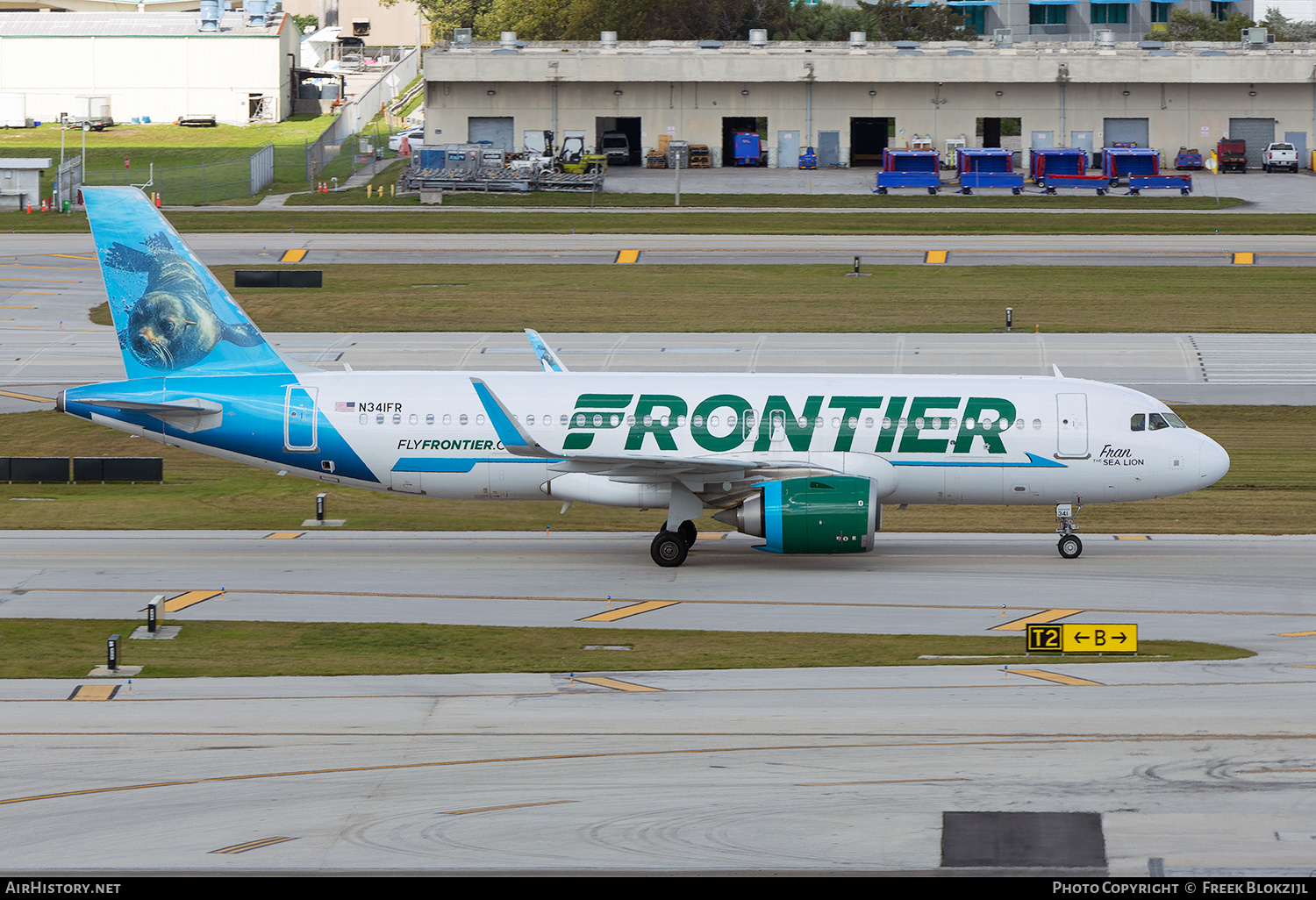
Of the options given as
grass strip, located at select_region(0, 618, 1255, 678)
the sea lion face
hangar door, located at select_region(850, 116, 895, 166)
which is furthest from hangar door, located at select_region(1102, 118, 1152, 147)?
grass strip, located at select_region(0, 618, 1255, 678)

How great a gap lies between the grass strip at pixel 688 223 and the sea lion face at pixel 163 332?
160 feet

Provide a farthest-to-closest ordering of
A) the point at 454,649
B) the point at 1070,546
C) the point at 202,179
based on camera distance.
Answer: the point at 202,179 < the point at 1070,546 < the point at 454,649

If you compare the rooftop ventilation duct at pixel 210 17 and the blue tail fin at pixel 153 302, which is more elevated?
the rooftop ventilation duct at pixel 210 17

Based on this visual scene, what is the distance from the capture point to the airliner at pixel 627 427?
35062 mm

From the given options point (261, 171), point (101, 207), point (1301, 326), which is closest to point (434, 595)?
point (101, 207)

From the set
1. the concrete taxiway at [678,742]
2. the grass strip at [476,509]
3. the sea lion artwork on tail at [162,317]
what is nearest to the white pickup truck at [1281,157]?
the grass strip at [476,509]

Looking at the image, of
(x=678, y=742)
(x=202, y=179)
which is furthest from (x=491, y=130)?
(x=678, y=742)

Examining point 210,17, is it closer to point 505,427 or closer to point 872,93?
point 872,93

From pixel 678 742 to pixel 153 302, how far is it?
19693 millimetres

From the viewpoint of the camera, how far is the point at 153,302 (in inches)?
1425

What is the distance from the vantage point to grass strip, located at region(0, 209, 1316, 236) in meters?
85.3

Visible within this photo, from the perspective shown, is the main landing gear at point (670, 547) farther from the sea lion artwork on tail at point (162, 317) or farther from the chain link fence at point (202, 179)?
the chain link fence at point (202, 179)

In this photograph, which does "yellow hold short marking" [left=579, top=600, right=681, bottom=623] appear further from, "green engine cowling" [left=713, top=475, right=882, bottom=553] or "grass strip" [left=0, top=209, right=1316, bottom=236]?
"grass strip" [left=0, top=209, right=1316, bottom=236]

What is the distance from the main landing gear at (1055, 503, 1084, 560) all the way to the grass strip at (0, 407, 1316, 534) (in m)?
3.37
